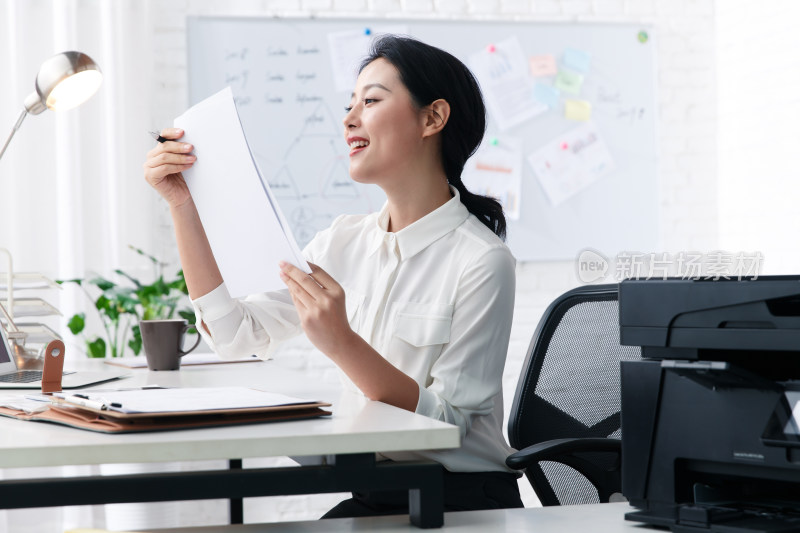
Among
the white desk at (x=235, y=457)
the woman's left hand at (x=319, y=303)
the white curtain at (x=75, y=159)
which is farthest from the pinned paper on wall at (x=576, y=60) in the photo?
the white desk at (x=235, y=457)

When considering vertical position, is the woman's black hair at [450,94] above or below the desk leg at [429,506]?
above

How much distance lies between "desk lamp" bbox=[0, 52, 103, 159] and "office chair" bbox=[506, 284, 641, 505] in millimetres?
942

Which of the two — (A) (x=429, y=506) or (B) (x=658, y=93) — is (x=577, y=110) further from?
(A) (x=429, y=506)

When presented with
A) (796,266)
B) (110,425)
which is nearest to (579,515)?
(110,425)

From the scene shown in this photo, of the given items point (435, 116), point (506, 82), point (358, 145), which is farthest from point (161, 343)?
point (506, 82)

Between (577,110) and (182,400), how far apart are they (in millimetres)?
2614

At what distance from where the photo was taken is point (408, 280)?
1.45m

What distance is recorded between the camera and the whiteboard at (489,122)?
3.07m

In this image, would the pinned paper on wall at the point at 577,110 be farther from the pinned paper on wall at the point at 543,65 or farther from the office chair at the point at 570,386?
the office chair at the point at 570,386

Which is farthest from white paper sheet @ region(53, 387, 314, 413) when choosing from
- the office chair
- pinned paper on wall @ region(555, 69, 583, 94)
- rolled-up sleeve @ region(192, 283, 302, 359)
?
pinned paper on wall @ region(555, 69, 583, 94)

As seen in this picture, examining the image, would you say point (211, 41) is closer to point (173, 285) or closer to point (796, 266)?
point (173, 285)

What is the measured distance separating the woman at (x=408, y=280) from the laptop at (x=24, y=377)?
0.69ft

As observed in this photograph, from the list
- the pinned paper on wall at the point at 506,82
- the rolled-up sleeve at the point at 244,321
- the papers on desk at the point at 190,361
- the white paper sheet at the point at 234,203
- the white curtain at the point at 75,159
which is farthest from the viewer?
the pinned paper on wall at the point at 506,82

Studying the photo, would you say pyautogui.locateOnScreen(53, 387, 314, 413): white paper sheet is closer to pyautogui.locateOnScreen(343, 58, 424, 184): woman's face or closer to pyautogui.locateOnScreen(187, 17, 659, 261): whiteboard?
pyautogui.locateOnScreen(343, 58, 424, 184): woman's face
